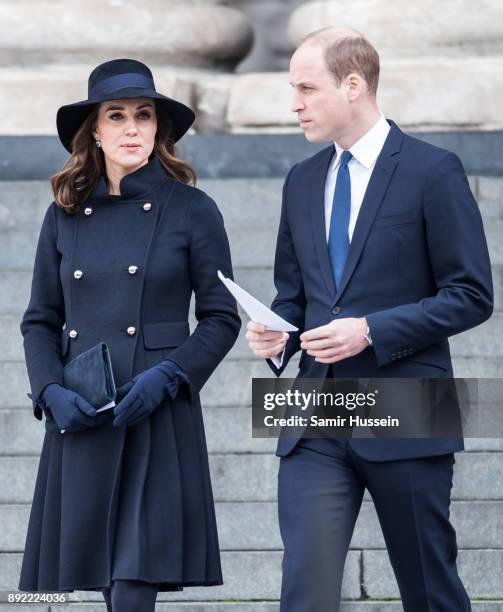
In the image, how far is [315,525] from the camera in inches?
192

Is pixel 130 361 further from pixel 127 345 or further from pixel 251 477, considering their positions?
pixel 251 477

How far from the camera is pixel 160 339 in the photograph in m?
5.28

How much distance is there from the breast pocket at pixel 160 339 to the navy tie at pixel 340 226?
1.92 feet

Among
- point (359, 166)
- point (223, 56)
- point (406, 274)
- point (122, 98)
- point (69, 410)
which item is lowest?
point (69, 410)

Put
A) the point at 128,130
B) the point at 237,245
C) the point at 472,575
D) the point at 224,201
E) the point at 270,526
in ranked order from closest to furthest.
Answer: the point at 128,130 → the point at 472,575 → the point at 270,526 → the point at 237,245 → the point at 224,201

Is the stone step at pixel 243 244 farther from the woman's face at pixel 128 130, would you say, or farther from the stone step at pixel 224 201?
the woman's face at pixel 128 130

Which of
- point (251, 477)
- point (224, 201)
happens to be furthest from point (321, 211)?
point (224, 201)

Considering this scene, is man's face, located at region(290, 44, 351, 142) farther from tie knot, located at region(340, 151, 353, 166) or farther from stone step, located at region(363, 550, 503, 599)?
stone step, located at region(363, 550, 503, 599)

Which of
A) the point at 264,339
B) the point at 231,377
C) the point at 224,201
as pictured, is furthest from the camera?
the point at 224,201

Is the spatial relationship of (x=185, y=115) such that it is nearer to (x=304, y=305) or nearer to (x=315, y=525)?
(x=304, y=305)

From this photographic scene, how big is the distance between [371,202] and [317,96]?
35 centimetres

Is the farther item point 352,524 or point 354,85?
point 354,85

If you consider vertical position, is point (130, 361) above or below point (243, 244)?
below

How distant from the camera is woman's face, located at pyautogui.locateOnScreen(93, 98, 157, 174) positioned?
5344 mm
